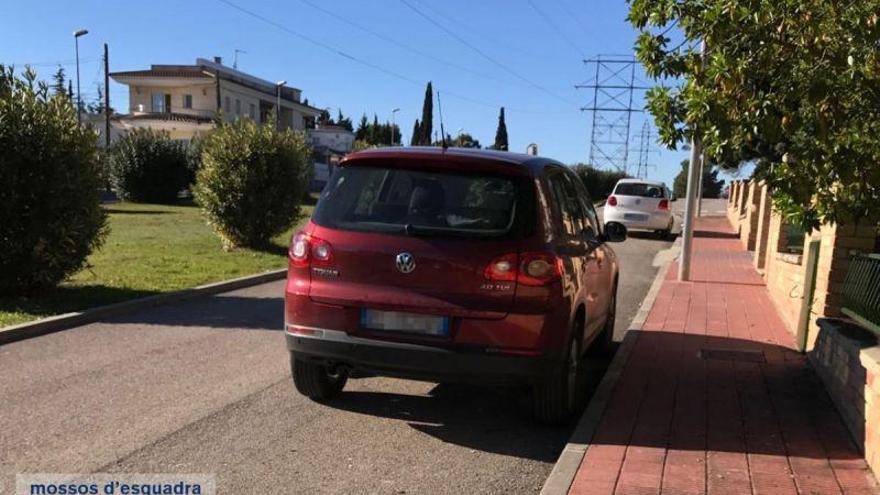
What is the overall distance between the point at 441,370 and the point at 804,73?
2698 mm

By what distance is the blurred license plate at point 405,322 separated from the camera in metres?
4.46

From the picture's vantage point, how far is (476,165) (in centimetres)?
478

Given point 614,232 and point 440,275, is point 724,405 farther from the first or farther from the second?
point 440,275

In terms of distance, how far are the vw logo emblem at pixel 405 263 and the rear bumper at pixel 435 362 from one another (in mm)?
450

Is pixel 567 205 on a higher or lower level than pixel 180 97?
lower

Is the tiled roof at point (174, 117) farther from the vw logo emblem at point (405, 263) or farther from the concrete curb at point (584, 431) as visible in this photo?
the vw logo emblem at point (405, 263)

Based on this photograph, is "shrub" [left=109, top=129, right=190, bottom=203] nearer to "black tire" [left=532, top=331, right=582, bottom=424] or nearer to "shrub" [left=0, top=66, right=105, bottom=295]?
"shrub" [left=0, top=66, right=105, bottom=295]

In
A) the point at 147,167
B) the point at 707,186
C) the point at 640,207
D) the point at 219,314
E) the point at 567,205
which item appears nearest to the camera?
the point at 567,205

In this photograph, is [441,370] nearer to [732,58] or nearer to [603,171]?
[732,58]

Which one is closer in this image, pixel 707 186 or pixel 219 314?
pixel 219 314

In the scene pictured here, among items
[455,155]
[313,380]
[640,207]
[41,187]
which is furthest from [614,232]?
[640,207]

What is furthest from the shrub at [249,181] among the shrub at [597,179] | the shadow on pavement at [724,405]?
the shrub at [597,179]

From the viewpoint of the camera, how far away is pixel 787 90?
424 centimetres

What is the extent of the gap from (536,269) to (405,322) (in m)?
0.86
